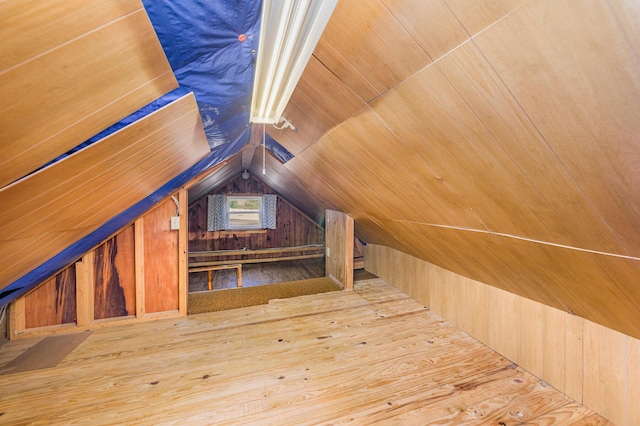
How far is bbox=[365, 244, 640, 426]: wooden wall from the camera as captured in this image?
5.29 feet

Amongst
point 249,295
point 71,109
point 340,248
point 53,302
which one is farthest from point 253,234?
point 71,109

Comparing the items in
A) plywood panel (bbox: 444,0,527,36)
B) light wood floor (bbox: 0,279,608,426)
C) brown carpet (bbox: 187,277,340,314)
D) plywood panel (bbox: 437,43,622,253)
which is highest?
plywood panel (bbox: 444,0,527,36)

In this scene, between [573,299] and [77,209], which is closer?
[77,209]

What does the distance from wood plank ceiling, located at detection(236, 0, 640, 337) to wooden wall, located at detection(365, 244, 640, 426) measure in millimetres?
151

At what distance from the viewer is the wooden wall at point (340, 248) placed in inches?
146

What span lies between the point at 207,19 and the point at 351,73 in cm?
59

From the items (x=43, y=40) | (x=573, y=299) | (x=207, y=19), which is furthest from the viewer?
(x=573, y=299)

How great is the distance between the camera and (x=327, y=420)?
1.60m

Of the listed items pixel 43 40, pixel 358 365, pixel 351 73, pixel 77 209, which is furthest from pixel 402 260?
pixel 43 40

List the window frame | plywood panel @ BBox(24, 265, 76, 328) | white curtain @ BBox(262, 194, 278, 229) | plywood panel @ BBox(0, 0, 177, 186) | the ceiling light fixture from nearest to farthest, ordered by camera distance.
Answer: plywood panel @ BBox(0, 0, 177, 186), the ceiling light fixture, plywood panel @ BBox(24, 265, 76, 328), the window frame, white curtain @ BBox(262, 194, 278, 229)

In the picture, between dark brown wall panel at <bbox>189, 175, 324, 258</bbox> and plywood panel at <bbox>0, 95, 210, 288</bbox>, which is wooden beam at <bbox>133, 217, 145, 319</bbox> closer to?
plywood panel at <bbox>0, 95, 210, 288</bbox>

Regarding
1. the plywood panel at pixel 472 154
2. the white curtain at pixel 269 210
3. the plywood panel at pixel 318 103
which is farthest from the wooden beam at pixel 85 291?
the white curtain at pixel 269 210

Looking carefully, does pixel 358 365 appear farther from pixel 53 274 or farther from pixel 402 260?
pixel 53 274

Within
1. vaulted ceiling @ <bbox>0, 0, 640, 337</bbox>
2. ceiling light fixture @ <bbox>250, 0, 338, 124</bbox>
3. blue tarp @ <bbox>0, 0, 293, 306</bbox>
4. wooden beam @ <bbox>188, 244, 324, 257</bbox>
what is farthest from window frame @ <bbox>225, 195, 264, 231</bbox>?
ceiling light fixture @ <bbox>250, 0, 338, 124</bbox>
